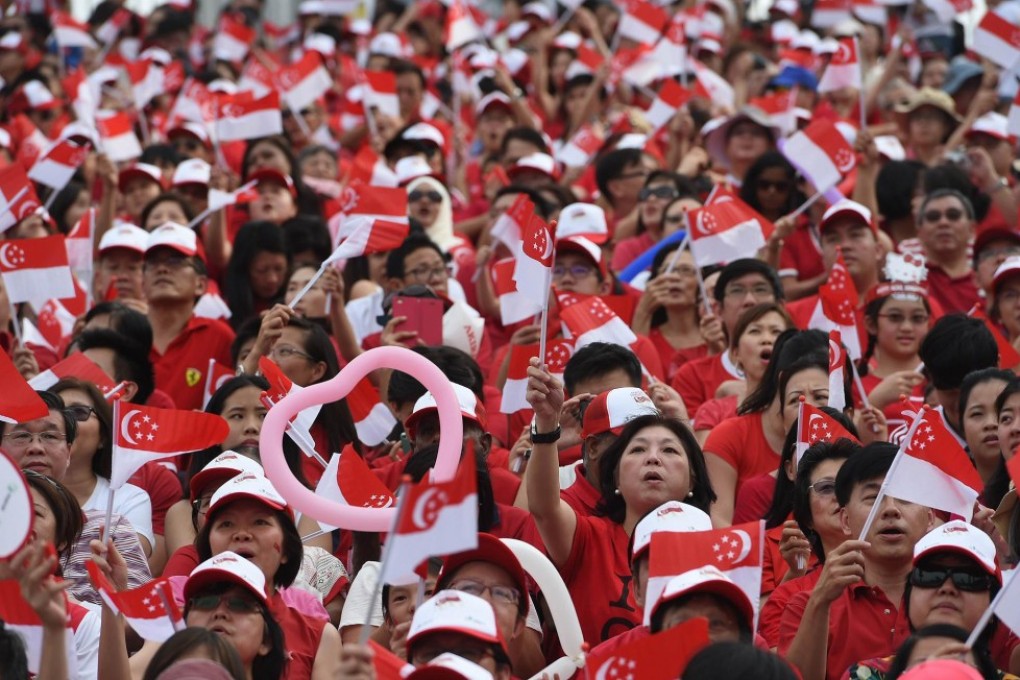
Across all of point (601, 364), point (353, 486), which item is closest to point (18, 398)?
point (353, 486)

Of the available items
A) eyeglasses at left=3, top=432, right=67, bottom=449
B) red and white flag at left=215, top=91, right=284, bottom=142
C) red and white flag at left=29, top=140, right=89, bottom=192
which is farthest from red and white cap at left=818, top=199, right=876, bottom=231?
red and white flag at left=29, top=140, right=89, bottom=192

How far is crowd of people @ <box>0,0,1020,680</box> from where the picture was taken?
5230 millimetres

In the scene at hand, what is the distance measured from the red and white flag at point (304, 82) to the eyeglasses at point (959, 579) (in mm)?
8499

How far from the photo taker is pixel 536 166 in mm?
11211

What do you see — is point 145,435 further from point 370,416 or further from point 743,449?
point 743,449

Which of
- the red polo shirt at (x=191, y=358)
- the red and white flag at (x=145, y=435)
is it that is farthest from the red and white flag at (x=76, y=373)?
the red and white flag at (x=145, y=435)

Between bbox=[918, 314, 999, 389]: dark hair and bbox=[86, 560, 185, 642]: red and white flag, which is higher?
bbox=[86, 560, 185, 642]: red and white flag

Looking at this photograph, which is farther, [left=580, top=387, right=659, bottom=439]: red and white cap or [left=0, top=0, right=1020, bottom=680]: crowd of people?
[left=580, top=387, right=659, bottom=439]: red and white cap

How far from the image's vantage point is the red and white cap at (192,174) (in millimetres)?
11094

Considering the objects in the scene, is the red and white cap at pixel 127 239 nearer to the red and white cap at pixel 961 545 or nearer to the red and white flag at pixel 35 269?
the red and white flag at pixel 35 269

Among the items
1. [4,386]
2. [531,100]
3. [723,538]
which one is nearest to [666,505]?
[723,538]

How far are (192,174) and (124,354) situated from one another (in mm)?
3194

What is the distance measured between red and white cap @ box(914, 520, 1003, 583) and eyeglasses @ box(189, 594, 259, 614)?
1.85m

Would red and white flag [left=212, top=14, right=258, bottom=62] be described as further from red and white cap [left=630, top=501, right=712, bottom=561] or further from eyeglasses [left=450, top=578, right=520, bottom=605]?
eyeglasses [left=450, top=578, right=520, bottom=605]
